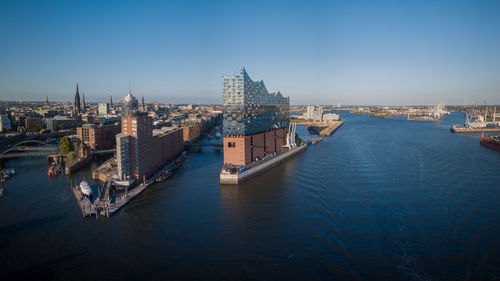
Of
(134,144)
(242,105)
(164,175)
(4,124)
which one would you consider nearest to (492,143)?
(242,105)

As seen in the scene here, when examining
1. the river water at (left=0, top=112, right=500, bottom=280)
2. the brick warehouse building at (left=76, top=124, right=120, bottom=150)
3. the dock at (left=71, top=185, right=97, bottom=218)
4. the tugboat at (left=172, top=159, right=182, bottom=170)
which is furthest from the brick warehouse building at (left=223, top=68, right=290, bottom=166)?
the brick warehouse building at (left=76, top=124, right=120, bottom=150)

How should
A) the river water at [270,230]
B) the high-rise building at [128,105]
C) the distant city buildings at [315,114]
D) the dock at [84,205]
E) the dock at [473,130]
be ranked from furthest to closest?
the distant city buildings at [315,114] < the dock at [473,130] < the high-rise building at [128,105] < the dock at [84,205] < the river water at [270,230]

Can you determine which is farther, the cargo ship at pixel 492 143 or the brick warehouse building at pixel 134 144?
the cargo ship at pixel 492 143

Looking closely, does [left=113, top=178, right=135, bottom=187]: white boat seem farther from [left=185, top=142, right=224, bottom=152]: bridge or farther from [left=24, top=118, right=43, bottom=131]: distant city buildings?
[left=24, top=118, right=43, bottom=131]: distant city buildings

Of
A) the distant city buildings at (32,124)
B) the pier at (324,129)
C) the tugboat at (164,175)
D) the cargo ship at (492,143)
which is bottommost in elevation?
the tugboat at (164,175)

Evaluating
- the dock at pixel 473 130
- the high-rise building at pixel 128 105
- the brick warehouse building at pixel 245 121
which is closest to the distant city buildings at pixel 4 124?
the high-rise building at pixel 128 105

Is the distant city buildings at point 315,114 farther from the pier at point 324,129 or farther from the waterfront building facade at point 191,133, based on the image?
the waterfront building facade at point 191,133

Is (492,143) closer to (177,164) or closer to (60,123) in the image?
(177,164)
